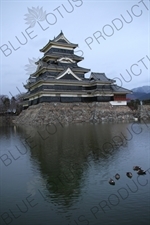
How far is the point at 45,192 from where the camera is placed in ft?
19.8

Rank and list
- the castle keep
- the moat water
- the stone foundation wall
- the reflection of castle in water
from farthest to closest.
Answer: the castle keep
the stone foundation wall
the reflection of castle in water
the moat water

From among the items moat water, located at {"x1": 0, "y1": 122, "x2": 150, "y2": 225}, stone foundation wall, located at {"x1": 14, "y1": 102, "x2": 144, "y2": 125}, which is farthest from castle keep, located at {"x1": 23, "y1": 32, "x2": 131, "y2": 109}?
moat water, located at {"x1": 0, "y1": 122, "x2": 150, "y2": 225}

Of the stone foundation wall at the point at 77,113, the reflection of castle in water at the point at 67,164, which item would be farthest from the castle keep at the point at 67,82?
the reflection of castle in water at the point at 67,164

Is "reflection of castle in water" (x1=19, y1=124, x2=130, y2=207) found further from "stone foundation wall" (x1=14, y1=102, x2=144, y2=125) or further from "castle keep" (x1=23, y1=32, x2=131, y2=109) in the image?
"castle keep" (x1=23, y1=32, x2=131, y2=109)

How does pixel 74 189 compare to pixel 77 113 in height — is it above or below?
above

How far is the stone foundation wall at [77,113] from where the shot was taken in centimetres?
2862

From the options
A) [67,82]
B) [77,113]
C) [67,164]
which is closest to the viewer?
[67,164]

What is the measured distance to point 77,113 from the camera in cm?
3106

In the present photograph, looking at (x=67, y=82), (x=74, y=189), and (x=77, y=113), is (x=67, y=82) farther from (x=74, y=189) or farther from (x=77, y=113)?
(x=74, y=189)

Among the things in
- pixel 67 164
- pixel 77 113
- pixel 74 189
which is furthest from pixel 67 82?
pixel 74 189

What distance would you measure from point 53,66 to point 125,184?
28658 mm

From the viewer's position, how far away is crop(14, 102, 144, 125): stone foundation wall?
28.6m

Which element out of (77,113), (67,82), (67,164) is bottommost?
(77,113)

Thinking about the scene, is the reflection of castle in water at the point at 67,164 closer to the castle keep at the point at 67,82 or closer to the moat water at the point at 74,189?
the moat water at the point at 74,189
